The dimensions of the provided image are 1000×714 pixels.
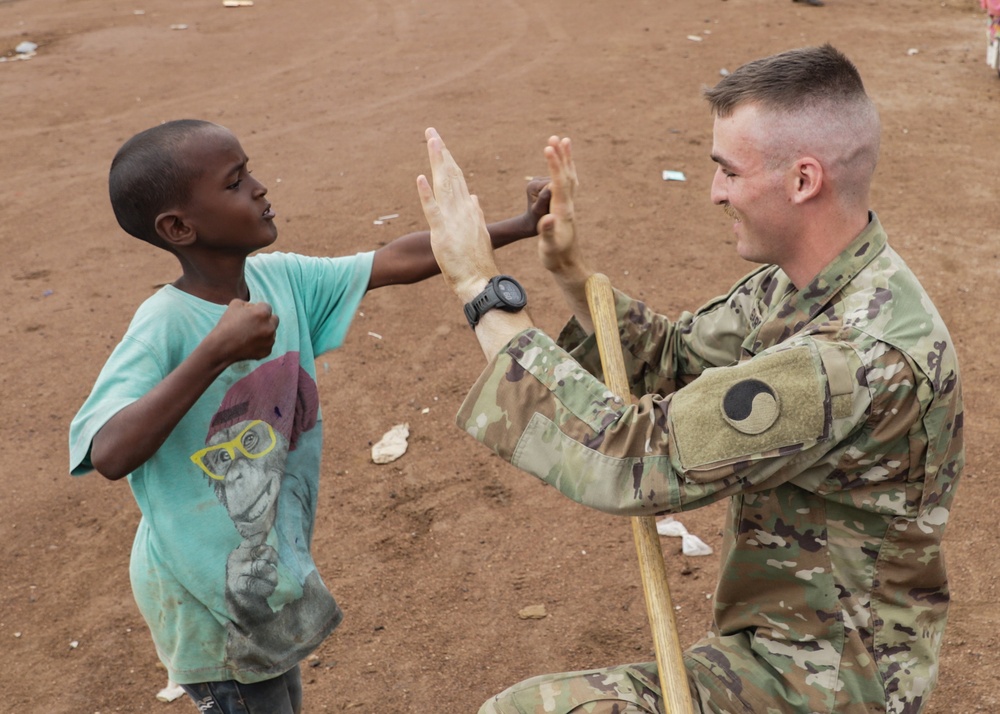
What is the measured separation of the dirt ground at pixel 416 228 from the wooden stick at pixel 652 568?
1742 millimetres

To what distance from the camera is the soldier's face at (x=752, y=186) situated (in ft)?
8.14

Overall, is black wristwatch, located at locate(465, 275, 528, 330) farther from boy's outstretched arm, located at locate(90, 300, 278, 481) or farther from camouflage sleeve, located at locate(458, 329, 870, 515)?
boy's outstretched arm, located at locate(90, 300, 278, 481)

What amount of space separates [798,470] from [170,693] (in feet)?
9.45

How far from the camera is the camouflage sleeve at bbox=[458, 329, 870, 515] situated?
2164mm

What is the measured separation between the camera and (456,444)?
5.43 meters

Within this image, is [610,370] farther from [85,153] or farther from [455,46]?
[455,46]

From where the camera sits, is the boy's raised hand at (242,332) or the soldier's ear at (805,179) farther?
the soldier's ear at (805,179)

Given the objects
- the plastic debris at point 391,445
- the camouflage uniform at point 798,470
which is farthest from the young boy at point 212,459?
the plastic debris at point 391,445

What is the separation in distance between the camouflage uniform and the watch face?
107mm

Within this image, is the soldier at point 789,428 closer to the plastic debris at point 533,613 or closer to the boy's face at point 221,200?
the boy's face at point 221,200

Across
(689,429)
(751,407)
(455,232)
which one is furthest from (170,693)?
(751,407)

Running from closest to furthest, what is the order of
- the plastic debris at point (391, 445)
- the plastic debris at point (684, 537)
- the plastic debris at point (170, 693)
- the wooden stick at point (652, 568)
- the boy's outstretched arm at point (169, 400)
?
the boy's outstretched arm at point (169, 400) → the wooden stick at point (652, 568) → the plastic debris at point (170, 693) → the plastic debris at point (684, 537) → the plastic debris at point (391, 445)

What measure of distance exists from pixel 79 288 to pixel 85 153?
287 cm

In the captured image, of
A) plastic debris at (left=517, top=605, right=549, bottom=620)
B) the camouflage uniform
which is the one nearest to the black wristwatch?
the camouflage uniform
